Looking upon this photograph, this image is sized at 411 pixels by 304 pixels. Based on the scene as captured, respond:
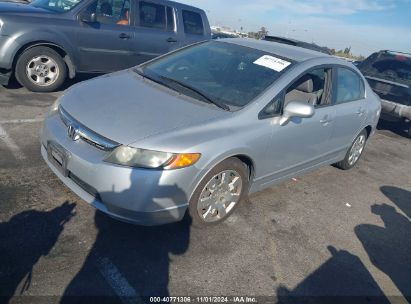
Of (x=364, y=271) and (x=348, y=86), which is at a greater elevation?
(x=348, y=86)

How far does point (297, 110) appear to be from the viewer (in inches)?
137

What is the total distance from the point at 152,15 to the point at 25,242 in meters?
5.66

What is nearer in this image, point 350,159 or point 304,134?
point 304,134

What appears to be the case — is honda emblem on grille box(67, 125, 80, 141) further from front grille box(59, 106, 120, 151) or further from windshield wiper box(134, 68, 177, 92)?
windshield wiper box(134, 68, 177, 92)

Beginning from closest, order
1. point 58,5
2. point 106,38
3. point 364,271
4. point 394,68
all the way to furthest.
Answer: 1. point 364,271
2. point 58,5
3. point 106,38
4. point 394,68

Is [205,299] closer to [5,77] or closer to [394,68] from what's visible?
[5,77]

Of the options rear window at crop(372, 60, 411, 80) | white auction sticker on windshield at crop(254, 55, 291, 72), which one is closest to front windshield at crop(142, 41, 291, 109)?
white auction sticker on windshield at crop(254, 55, 291, 72)

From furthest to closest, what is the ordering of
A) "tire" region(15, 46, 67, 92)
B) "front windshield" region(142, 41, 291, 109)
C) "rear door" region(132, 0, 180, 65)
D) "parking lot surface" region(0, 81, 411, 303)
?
Result: "rear door" region(132, 0, 180, 65)
"tire" region(15, 46, 67, 92)
"front windshield" region(142, 41, 291, 109)
"parking lot surface" region(0, 81, 411, 303)

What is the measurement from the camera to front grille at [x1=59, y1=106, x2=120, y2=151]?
2846 mm

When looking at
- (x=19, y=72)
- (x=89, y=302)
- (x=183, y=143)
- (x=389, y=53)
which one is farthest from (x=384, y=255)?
(x=389, y=53)

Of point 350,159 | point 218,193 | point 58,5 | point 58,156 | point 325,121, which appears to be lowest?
point 350,159

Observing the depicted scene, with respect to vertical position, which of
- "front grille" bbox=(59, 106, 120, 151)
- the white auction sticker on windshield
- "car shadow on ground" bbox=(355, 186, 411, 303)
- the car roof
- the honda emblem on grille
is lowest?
"car shadow on ground" bbox=(355, 186, 411, 303)

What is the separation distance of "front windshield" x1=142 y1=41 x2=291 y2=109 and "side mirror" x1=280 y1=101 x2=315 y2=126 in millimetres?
296

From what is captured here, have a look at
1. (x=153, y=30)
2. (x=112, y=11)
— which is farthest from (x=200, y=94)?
(x=153, y=30)
